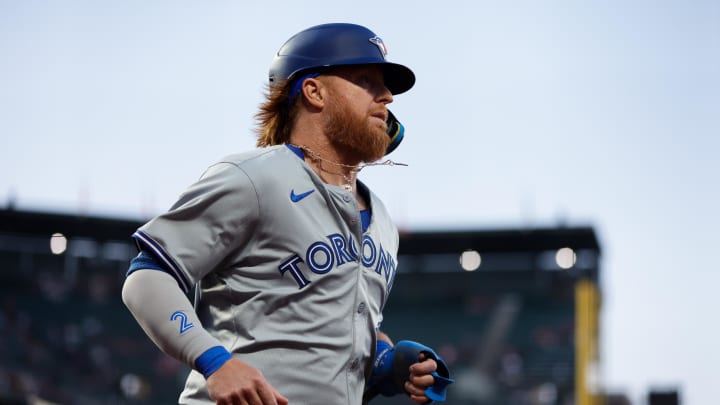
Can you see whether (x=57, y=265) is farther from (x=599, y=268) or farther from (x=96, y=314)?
(x=599, y=268)

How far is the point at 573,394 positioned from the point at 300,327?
21.8 m

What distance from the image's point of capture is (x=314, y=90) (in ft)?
9.83

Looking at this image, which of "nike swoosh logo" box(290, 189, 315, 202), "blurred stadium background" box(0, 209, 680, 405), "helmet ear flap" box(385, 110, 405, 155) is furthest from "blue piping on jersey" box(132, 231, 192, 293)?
"blurred stadium background" box(0, 209, 680, 405)

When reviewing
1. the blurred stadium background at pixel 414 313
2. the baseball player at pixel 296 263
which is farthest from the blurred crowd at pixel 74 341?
the baseball player at pixel 296 263

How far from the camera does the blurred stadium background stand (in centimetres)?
2322

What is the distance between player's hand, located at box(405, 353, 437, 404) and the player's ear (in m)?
0.89

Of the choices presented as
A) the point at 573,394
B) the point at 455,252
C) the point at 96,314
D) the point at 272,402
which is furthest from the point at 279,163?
the point at 455,252

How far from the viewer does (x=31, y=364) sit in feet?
74.3

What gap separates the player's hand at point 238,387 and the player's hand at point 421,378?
693mm

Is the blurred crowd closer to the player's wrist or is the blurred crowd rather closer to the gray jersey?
the gray jersey

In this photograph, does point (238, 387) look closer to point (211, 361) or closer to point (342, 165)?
point (211, 361)

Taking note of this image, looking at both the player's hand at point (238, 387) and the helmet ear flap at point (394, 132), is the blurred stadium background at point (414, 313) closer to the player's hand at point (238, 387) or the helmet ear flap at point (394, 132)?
the helmet ear flap at point (394, 132)

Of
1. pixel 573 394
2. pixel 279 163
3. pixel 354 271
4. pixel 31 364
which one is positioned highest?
pixel 279 163

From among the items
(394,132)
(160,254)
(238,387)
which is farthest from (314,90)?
(238,387)
